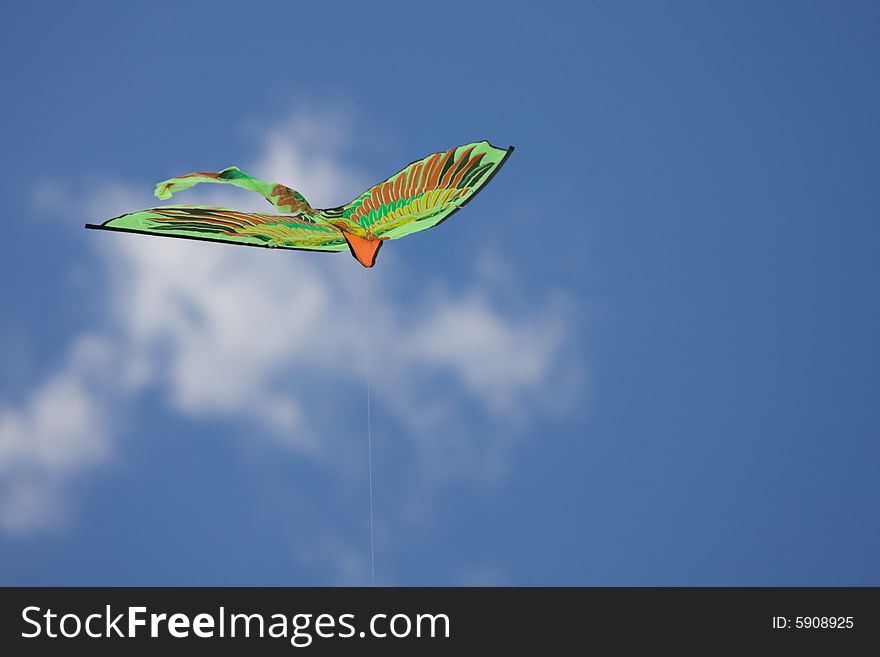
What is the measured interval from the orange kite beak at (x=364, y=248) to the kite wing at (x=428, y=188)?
0.39ft

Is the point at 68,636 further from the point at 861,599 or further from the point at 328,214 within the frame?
the point at 861,599

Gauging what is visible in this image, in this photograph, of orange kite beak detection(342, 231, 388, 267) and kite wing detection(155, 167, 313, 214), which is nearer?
kite wing detection(155, 167, 313, 214)

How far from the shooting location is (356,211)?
3.46 meters

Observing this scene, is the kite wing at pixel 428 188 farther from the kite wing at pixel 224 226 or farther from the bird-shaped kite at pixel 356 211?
the kite wing at pixel 224 226

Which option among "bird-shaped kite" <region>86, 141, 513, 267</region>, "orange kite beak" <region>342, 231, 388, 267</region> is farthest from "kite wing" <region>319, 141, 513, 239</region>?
"orange kite beak" <region>342, 231, 388, 267</region>

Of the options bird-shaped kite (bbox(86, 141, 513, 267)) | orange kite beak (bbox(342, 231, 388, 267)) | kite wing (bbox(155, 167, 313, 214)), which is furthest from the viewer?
orange kite beak (bbox(342, 231, 388, 267))

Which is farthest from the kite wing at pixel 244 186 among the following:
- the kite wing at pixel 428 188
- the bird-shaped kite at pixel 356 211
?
the kite wing at pixel 428 188

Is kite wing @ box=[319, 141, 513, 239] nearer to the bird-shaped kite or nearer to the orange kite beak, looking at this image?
the bird-shaped kite

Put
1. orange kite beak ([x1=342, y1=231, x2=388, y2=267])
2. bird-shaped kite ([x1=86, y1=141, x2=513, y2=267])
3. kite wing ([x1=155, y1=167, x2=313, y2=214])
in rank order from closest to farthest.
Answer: kite wing ([x1=155, y1=167, x2=313, y2=214]), bird-shaped kite ([x1=86, y1=141, x2=513, y2=267]), orange kite beak ([x1=342, y1=231, x2=388, y2=267])

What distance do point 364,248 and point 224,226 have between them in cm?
53

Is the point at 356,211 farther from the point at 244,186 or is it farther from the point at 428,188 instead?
the point at 244,186

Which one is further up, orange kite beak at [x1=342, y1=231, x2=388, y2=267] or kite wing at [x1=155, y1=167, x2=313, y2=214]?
orange kite beak at [x1=342, y1=231, x2=388, y2=267]

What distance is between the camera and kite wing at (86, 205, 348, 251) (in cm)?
330

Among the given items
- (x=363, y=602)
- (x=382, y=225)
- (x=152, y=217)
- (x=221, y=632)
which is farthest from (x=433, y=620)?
(x=152, y=217)
